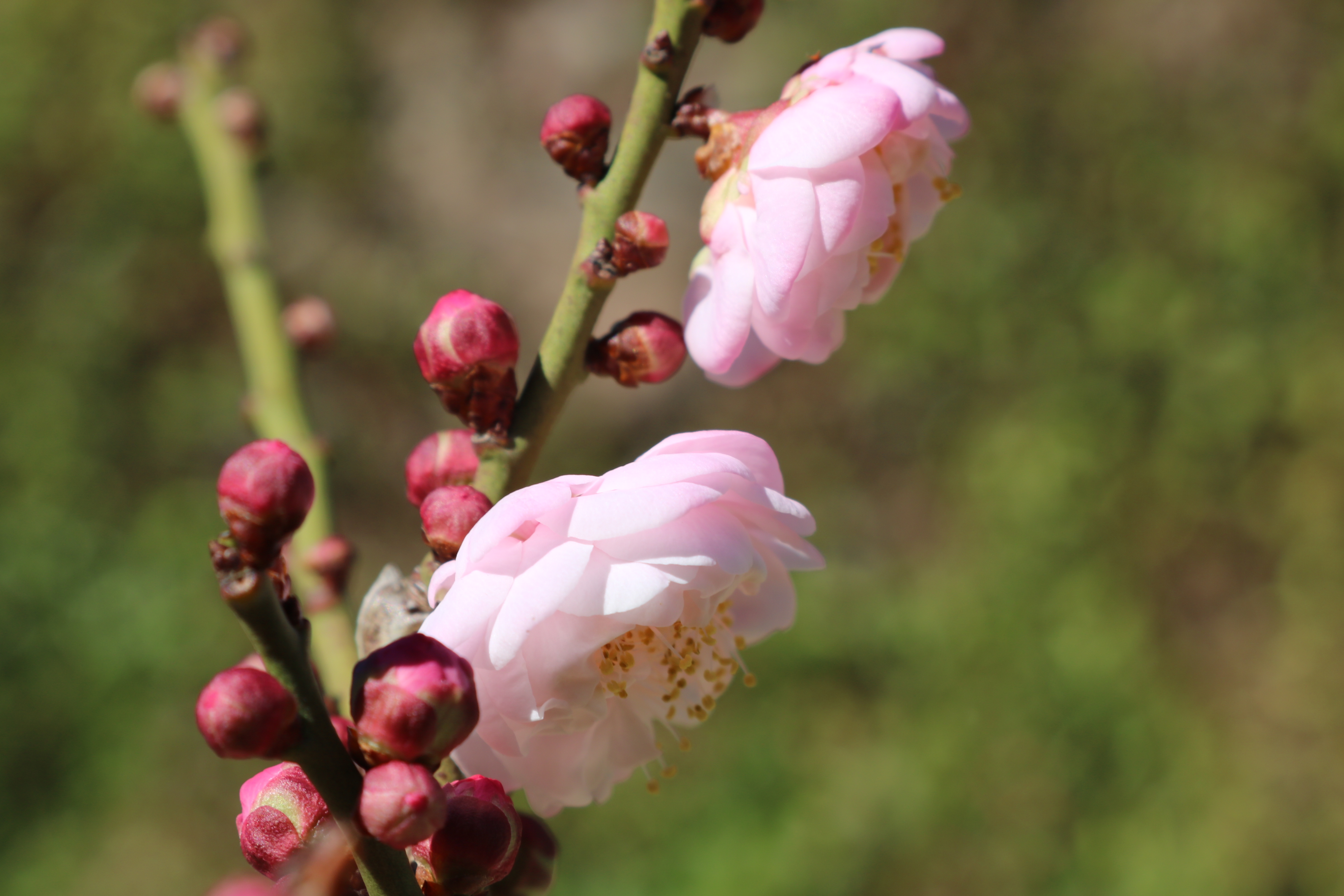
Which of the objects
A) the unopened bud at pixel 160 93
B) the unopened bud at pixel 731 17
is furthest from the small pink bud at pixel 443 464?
the unopened bud at pixel 160 93

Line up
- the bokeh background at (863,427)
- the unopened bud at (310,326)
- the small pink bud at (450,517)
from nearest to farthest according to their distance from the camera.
Answer: 1. the small pink bud at (450,517)
2. the unopened bud at (310,326)
3. the bokeh background at (863,427)

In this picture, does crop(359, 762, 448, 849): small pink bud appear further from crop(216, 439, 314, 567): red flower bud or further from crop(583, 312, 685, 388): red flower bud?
crop(583, 312, 685, 388): red flower bud

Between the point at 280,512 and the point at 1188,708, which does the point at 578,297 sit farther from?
the point at 1188,708

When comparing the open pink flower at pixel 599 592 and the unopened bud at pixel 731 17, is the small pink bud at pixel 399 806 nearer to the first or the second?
the open pink flower at pixel 599 592

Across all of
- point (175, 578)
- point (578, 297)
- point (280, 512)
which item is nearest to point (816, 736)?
point (175, 578)

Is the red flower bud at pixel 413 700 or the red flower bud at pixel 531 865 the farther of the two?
the red flower bud at pixel 531 865

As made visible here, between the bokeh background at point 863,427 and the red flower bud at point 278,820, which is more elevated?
the red flower bud at point 278,820
